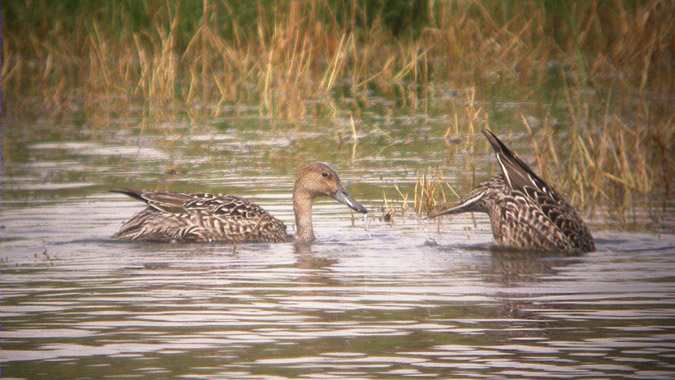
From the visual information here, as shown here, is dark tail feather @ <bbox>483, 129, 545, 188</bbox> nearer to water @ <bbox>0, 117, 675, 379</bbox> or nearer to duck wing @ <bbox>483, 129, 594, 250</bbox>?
duck wing @ <bbox>483, 129, 594, 250</bbox>

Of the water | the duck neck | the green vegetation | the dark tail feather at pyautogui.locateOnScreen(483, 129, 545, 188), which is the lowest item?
the water

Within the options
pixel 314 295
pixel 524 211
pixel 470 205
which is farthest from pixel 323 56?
pixel 314 295

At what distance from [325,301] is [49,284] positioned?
1761 mm

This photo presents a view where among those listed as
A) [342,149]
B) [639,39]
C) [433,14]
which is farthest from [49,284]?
[433,14]

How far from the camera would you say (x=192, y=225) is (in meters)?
11.5

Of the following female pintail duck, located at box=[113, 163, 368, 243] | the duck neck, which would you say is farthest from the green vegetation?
female pintail duck, located at box=[113, 163, 368, 243]

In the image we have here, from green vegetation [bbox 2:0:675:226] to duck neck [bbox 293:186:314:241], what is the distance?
19.2 ft

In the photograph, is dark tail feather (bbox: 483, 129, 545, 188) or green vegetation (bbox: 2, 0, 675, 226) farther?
green vegetation (bbox: 2, 0, 675, 226)

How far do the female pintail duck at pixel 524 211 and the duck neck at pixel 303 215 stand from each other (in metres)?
1.01

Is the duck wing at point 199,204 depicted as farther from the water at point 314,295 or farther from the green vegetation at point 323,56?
the green vegetation at point 323,56

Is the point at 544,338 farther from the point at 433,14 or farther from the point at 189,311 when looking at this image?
the point at 433,14

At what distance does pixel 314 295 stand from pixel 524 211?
8.53 ft

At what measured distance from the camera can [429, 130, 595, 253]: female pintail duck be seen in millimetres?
10641

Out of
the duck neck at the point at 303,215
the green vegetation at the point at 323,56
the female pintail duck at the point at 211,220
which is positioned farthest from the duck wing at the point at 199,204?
the green vegetation at the point at 323,56
